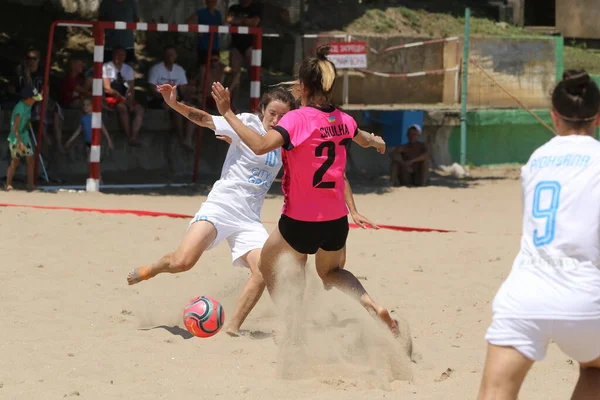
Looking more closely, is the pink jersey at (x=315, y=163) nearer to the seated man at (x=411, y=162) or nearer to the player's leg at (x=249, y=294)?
the player's leg at (x=249, y=294)

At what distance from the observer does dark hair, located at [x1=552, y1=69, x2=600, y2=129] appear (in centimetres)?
343

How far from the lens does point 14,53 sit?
14.9 meters

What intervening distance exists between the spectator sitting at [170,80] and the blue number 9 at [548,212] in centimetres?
1048

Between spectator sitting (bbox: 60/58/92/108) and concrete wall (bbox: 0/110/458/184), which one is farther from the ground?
spectator sitting (bbox: 60/58/92/108)

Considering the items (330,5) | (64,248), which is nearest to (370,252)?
(64,248)

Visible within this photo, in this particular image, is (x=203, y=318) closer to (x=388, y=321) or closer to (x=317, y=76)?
(x=388, y=321)

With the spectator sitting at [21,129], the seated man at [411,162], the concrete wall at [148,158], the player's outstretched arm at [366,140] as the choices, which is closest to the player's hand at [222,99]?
the player's outstretched arm at [366,140]

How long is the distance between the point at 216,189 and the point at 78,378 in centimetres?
153

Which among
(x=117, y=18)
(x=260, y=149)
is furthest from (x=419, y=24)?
(x=260, y=149)

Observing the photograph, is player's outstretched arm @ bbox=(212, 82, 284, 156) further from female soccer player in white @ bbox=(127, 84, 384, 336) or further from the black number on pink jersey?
female soccer player in white @ bbox=(127, 84, 384, 336)

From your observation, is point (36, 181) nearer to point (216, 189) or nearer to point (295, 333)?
point (216, 189)

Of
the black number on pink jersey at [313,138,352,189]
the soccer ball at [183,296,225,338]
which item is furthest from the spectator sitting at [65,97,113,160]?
the black number on pink jersey at [313,138,352,189]

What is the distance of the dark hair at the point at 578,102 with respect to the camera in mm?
3426

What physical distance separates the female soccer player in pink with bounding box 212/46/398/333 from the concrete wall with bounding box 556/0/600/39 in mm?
17455
